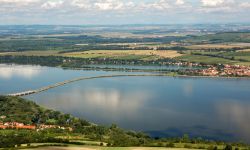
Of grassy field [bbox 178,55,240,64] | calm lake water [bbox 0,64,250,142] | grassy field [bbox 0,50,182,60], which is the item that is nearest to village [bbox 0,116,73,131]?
calm lake water [bbox 0,64,250,142]

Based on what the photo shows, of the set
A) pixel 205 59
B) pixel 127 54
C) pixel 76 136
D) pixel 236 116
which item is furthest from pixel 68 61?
pixel 76 136

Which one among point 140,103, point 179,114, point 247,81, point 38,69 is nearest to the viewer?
point 179,114

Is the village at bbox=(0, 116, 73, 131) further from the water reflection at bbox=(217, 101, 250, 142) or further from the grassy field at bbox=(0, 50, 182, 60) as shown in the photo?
the grassy field at bbox=(0, 50, 182, 60)

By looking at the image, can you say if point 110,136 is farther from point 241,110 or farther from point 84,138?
point 241,110

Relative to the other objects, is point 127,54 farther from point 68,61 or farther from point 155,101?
point 155,101

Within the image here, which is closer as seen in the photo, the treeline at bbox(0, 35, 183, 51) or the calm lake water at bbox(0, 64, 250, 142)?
the calm lake water at bbox(0, 64, 250, 142)

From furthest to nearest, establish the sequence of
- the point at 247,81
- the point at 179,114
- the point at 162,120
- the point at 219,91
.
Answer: the point at 247,81 → the point at 219,91 → the point at 179,114 → the point at 162,120

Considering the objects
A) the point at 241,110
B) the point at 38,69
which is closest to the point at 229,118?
the point at 241,110
